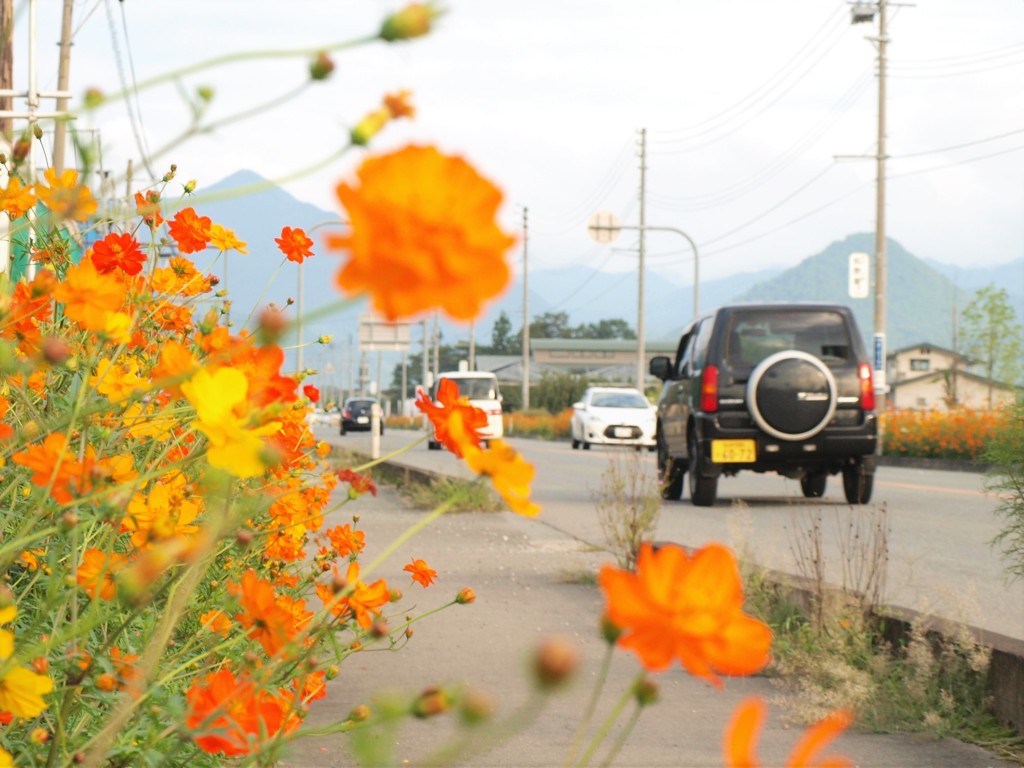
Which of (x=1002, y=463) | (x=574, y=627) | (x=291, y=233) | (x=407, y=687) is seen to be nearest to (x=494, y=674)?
(x=407, y=687)

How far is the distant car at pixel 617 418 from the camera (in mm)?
30281

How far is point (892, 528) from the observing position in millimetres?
11711

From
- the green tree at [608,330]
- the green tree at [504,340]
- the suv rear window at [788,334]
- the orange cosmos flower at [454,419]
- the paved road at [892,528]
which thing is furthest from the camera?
the green tree at [608,330]

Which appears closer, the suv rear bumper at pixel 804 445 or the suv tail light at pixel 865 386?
the suv rear bumper at pixel 804 445

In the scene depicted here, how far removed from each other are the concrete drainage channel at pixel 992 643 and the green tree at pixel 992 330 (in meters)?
64.9

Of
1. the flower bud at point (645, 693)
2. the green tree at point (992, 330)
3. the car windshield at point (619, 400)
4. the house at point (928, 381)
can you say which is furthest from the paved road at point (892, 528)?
the house at point (928, 381)

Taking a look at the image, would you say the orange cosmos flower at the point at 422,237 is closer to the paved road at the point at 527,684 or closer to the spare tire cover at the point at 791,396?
the paved road at the point at 527,684

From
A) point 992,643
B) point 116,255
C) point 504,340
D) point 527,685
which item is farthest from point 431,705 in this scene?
point 504,340

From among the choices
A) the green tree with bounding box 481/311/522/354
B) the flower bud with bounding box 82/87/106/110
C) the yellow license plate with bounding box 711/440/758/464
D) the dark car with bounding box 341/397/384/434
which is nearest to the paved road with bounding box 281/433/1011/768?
the flower bud with bounding box 82/87/106/110

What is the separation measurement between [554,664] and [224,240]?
2.51 m

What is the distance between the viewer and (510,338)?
15100 cm

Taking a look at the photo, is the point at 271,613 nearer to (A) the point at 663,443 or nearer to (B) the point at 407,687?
(B) the point at 407,687

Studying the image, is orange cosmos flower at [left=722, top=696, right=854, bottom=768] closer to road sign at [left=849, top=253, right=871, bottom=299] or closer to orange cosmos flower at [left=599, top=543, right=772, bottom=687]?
orange cosmos flower at [left=599, top=543, right=772, bottom=687]

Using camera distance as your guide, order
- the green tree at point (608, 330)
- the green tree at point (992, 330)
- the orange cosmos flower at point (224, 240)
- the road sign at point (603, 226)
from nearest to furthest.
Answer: the orange cosmos flower at point (224, 240) → the road sign at point (603, 226) → the green tree at point (992, 330) → the green tree at point (608, 330)
